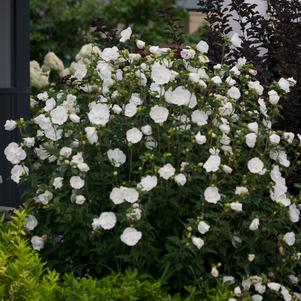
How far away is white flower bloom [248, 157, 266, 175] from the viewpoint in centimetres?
452

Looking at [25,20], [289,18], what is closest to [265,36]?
[289,18]

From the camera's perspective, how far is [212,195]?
4.36 m

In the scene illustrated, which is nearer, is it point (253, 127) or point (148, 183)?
point (148, 183)

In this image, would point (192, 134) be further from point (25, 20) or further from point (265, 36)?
point (25, 20)

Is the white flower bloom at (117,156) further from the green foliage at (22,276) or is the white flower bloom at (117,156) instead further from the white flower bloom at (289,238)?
the white flower bloom at (289,238)

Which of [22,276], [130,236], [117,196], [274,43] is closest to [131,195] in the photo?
[117,196]

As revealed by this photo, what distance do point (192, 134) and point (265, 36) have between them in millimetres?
1875

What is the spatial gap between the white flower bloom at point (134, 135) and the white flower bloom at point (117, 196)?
255 mm

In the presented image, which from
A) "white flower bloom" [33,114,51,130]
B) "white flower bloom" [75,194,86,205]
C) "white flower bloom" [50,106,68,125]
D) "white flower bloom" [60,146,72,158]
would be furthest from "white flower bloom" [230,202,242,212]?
"white flower bloom" [33,114,51,130]

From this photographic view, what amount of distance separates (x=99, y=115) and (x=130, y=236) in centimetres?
65

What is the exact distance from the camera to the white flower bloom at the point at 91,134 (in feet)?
14.7

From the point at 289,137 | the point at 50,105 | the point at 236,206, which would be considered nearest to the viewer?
the point at 236,206

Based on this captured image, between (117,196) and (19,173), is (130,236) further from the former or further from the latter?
(19,173)

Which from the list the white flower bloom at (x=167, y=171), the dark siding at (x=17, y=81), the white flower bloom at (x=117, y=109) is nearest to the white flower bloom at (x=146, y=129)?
the white flower bloom at (x=117, y=109)
